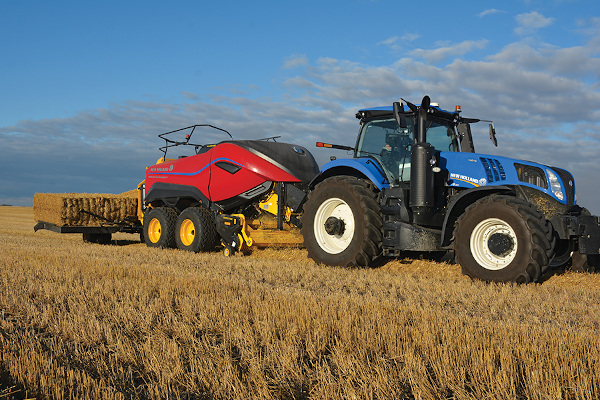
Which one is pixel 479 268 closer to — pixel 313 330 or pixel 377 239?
pixel 377 239

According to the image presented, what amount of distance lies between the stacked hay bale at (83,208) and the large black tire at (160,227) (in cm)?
166

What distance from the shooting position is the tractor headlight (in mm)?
6145

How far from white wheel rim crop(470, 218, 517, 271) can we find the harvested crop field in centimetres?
39

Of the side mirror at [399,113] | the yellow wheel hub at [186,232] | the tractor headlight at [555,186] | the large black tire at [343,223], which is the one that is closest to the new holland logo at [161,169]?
the yellow wheel hub at [186,232]

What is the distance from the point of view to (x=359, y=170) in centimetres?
734

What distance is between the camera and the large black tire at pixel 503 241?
551 cm

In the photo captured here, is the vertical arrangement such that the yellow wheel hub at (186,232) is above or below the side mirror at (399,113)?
below

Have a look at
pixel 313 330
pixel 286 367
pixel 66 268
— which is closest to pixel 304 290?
pixel 313 330

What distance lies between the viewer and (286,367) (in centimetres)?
276

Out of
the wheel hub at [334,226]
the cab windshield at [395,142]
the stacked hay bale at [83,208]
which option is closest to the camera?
the cab windshield at [395,142]

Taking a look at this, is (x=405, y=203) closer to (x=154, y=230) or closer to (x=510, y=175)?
(x=510, y=175)

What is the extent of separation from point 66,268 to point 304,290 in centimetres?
344

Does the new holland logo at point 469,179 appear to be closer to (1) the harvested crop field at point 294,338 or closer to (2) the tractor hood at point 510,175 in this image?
(2) the tractor hood at point 510,175

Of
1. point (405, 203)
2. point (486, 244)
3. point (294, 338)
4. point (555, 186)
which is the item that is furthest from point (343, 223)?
point (294, 338)
